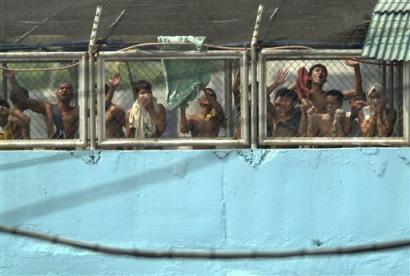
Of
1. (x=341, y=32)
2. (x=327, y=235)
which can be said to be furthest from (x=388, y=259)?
(x=341, y=32)

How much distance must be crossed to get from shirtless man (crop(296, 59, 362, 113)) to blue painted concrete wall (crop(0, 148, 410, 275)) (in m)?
0.43

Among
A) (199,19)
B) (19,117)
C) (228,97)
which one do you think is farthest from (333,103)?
(19,117)

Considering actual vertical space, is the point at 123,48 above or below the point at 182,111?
above

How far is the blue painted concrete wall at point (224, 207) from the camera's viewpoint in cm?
702

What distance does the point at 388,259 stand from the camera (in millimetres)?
7008

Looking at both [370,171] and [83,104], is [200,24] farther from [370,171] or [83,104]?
[370,171]

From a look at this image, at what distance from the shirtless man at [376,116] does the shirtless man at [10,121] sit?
284 centimetres

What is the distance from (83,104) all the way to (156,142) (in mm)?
695

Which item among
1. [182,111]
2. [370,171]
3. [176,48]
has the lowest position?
[370,171]

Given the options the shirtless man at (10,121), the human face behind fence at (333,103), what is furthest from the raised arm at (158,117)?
the human face behind fence at (333,103)

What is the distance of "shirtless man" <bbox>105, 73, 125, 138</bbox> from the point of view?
7.26m

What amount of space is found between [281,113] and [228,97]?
463mm

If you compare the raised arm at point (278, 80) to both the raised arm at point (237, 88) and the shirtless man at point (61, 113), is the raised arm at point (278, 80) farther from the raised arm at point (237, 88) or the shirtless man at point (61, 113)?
the shirtless man at point (61, 113)

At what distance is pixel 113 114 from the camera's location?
7.29 m
